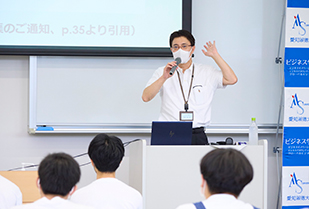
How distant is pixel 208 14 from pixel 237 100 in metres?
0.92

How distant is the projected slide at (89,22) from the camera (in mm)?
3867

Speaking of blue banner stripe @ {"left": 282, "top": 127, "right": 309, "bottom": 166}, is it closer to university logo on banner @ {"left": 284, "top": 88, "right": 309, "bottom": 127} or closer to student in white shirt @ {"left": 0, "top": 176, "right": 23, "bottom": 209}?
university logo on banner @ {"left": 284, "top": 88, "right": 309, "bottom": 127}

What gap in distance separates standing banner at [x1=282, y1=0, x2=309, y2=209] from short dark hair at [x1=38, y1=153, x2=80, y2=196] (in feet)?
9.52

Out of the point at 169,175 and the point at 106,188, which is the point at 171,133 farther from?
the point at 106,188

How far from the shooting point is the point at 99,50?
390cm

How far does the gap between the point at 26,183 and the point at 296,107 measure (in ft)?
8.60

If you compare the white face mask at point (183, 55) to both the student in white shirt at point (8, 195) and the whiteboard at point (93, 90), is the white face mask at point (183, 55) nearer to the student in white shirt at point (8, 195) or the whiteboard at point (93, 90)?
the whiteboard at point (93, 90)

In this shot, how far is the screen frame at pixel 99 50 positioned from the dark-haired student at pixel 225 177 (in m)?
2.64

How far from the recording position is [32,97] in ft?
12.8

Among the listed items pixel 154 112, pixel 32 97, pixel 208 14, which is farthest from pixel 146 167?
pixel 208 14

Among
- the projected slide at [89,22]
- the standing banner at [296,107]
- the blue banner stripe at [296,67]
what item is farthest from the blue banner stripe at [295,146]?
the projected slide at [89,22]

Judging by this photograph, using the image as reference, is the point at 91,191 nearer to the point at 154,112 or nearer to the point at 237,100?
the point at 154,112

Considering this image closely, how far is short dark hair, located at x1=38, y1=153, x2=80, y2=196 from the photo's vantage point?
1.43m

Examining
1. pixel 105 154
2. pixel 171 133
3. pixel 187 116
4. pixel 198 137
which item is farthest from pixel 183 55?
pixel 105 154
